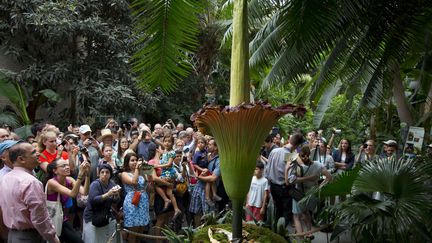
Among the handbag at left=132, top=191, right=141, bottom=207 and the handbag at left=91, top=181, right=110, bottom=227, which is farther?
the handbag at left=132, top=191, right=141, bottom=207

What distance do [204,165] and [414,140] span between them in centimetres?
352

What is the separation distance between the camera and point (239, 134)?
2.34 meters

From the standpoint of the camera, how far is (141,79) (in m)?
3.41

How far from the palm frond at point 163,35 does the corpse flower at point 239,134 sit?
95cm

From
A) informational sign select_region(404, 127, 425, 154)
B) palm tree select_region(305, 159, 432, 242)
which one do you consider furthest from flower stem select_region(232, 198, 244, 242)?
informational sign select_region(404, 127, 425, 154)

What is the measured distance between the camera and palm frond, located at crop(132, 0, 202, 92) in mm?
3123

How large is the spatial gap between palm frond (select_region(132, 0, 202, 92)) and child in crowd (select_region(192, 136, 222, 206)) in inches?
138

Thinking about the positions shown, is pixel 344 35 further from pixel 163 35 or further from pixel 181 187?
pixel 181 187

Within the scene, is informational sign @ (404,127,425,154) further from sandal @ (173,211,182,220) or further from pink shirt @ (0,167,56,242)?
pink shirt @ (0,167,56,242)

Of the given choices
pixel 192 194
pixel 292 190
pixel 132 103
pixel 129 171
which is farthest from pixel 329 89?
pixel 132 103

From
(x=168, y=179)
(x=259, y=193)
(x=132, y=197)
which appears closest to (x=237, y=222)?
(x=132, y=197)

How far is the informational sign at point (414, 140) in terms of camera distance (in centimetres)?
781

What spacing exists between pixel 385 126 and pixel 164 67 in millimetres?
9689

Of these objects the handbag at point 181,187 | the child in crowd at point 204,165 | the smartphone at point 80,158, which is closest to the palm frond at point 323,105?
the child in crowd at point 204,165
